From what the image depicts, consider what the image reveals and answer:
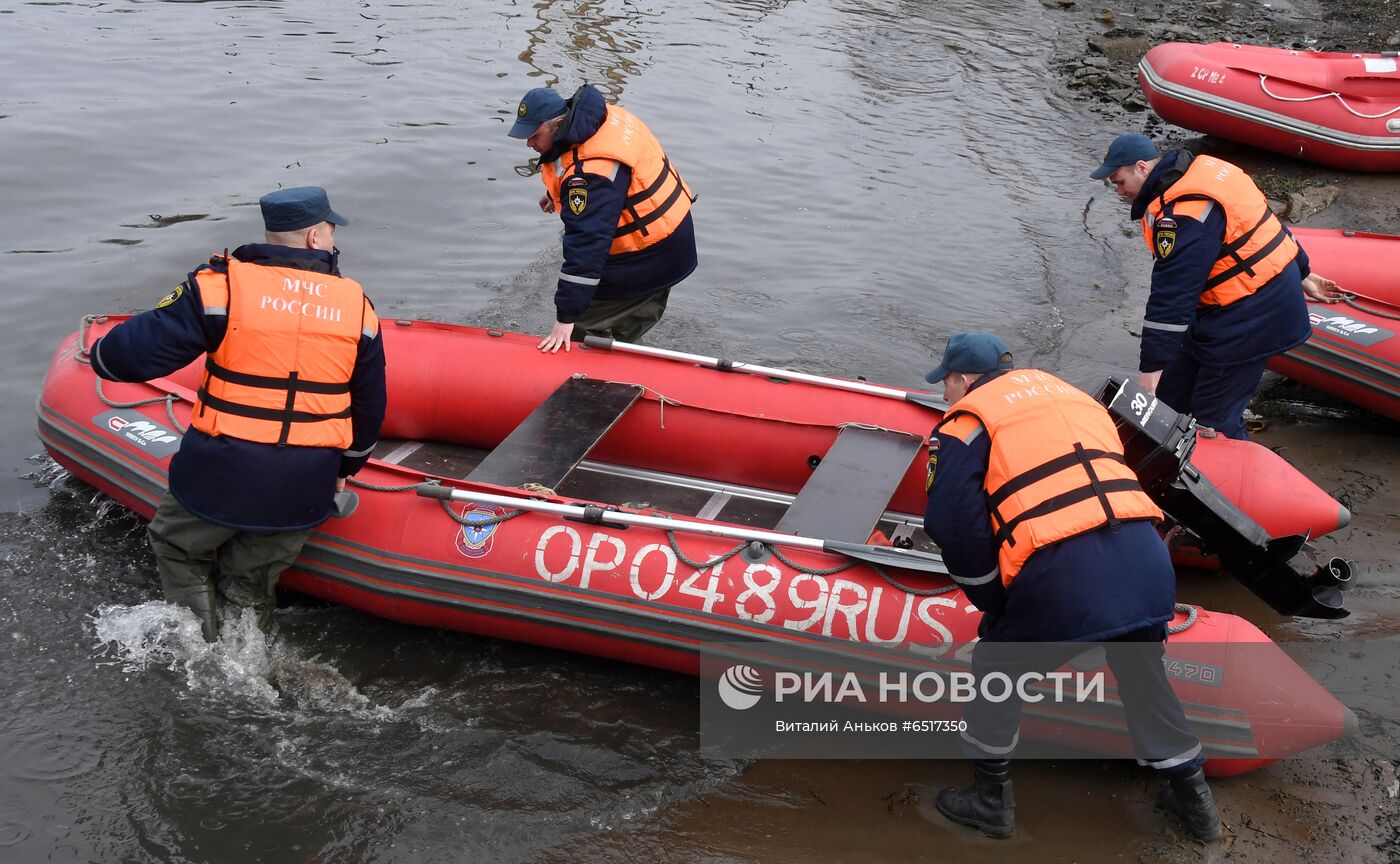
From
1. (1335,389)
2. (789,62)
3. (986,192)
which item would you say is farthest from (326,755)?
(789,62)

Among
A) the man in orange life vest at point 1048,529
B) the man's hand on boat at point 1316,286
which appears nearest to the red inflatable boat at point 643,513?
the man in orange life vest at point 1048,529

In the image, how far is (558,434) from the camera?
4.47 metres

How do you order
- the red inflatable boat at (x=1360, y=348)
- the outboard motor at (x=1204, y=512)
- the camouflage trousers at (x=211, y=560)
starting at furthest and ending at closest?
1. the red inflatable boat at (x=1360, y=348)
2. the outboard motor at (x=1204, y=512)
3. the camouflage trousers at (x=211, y=560)

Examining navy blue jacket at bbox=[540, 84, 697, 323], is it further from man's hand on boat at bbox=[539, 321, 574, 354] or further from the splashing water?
the splashing water

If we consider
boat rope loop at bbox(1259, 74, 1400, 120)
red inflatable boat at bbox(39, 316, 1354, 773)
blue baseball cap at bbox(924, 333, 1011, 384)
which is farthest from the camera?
boat rope loop at bbox(1259, 74, 1400, 120)

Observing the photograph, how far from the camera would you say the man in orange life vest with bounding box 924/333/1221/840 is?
2.91 meters

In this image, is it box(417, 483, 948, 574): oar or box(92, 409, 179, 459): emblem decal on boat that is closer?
box(417, 483, 948, 574): oar

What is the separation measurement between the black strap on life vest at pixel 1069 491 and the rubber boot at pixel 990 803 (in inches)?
31.7

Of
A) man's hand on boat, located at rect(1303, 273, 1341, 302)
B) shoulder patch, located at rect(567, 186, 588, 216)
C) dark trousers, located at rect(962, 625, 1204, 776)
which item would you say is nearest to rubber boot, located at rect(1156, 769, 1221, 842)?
dark trousers, located at rect(962, 625, 1204, 776)

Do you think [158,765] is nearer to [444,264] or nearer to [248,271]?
[248,271]

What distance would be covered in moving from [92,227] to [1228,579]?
22.7ft

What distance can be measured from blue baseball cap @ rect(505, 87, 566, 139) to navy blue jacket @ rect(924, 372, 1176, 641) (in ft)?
7.65

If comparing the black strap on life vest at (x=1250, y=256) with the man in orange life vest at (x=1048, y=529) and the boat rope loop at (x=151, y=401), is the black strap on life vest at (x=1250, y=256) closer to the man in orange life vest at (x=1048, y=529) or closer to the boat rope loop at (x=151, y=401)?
the man in orange life vest at (x=1048, y=529)

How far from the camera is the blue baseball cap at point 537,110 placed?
4527mm
